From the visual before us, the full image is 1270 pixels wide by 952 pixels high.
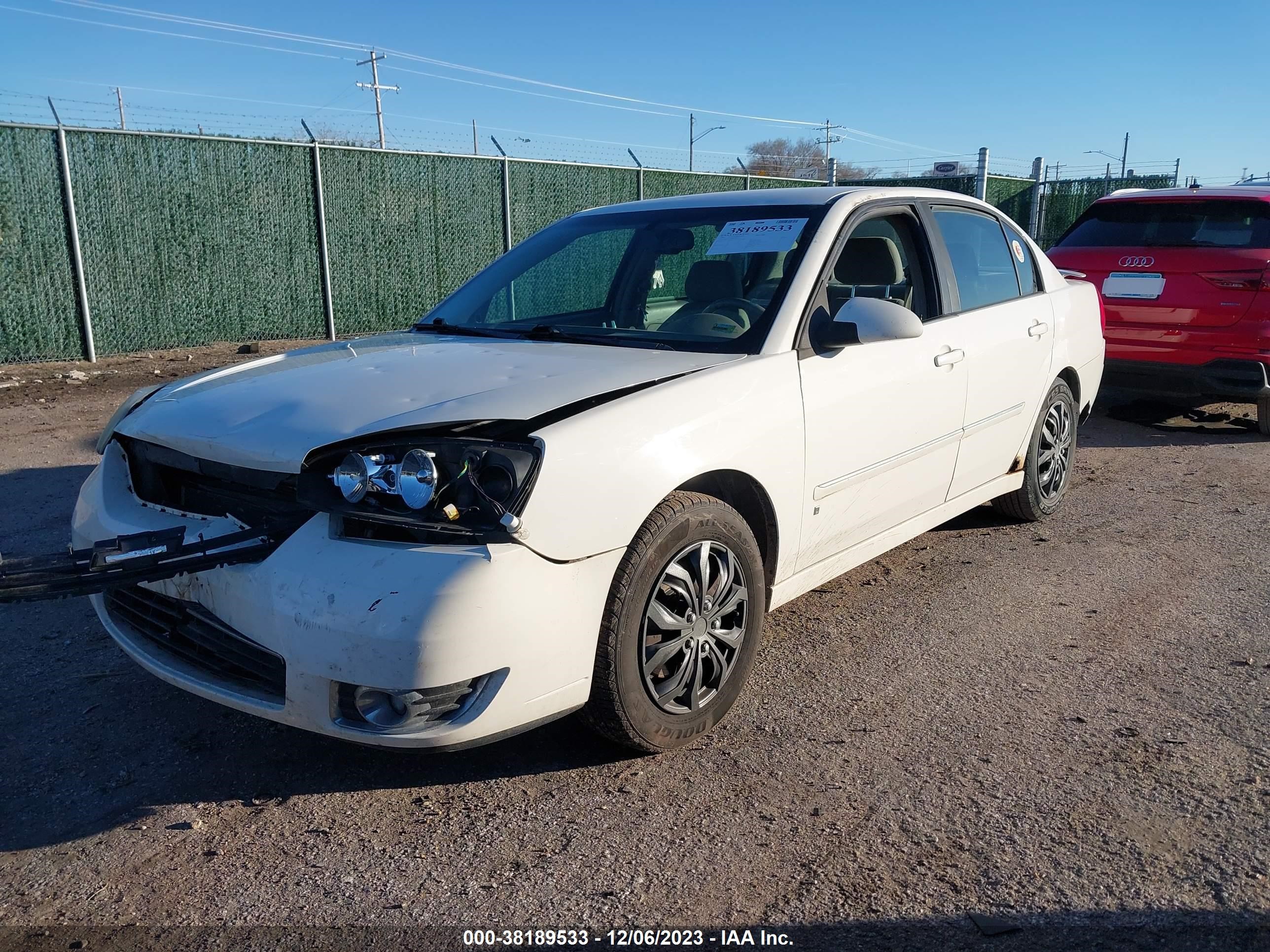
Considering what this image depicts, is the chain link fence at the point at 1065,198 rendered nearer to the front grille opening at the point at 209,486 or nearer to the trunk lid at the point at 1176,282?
the trunk lid at the point at 1176,282

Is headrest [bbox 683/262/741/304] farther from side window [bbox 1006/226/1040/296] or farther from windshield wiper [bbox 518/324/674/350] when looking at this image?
side window [bbox 1006/226/1040/296]

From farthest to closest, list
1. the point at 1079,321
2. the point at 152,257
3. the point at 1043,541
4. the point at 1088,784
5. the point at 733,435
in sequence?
the point at 152,257, the point at 1079,321, the point at 1043,541, the point at 733,435, the point at 1088,784

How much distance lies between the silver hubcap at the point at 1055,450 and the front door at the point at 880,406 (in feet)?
3.86

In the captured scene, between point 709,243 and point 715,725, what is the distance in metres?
1.90

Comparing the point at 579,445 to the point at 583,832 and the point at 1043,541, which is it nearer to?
the point at 583,832

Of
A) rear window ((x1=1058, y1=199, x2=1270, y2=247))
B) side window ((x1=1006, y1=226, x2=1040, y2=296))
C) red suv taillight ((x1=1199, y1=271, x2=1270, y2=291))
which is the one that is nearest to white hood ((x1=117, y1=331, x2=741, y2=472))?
side window ((x1=1006, y1=226, x2=1040, y2=296))

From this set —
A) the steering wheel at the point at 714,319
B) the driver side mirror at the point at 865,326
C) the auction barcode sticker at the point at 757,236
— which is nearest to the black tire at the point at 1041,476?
the driver side mirror at the point at 865,326

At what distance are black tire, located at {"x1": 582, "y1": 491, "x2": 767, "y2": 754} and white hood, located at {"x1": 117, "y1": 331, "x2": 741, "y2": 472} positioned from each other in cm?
44

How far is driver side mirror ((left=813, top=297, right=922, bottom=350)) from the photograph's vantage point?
3461 millimetres

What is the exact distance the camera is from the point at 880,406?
3.72 m

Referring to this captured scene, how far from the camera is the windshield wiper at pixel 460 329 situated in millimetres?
4008

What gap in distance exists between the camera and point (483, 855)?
2535 millimetres

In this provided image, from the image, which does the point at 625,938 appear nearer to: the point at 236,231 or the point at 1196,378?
the point at 1196,378

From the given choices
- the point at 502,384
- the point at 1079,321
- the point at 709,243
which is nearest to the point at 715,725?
the point at 502,384
